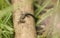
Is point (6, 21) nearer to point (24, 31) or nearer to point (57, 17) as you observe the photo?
point (24, 31)

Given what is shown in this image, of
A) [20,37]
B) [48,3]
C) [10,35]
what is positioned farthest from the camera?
[48,3]

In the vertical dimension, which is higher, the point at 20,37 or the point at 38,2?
the point at 38,2

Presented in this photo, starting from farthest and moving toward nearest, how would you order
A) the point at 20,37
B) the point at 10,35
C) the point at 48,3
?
1. the point at 48,3
2. the point at 10,35
3. the point at 20,37

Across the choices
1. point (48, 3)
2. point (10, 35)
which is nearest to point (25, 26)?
point (10, 35)

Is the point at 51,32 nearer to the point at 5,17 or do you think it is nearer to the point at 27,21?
the point at 27,21

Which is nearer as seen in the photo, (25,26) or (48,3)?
(25,26)

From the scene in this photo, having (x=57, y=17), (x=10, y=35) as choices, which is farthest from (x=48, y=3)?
(x=10, y=35)
